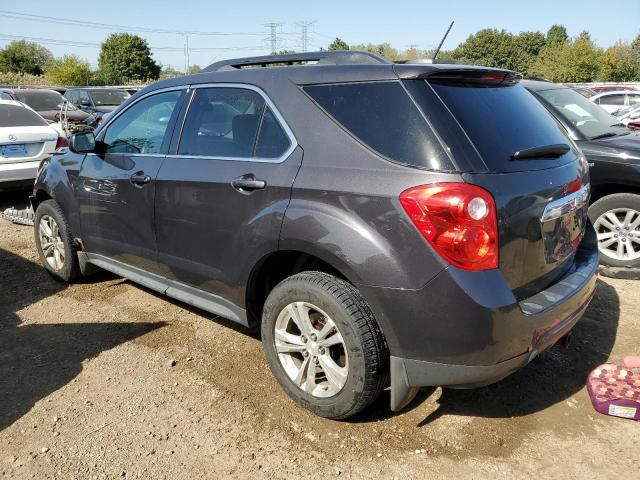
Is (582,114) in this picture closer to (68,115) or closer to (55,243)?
(55,243)

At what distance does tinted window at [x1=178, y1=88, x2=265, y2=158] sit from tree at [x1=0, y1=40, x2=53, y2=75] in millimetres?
78243

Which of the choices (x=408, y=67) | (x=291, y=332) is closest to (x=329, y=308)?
(x=291, y=332)

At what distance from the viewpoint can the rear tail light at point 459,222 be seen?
221 cm

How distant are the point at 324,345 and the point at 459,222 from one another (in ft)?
3.09

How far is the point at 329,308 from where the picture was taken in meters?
2.54

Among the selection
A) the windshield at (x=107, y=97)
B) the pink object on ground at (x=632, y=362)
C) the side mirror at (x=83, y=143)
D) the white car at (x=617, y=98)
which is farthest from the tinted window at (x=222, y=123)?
the windshield at (x=107, y=97)

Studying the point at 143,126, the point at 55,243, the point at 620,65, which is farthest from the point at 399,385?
the point at 620,65

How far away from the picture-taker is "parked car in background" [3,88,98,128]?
14102mm

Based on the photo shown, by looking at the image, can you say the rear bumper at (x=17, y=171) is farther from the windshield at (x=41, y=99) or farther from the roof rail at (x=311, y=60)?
the windshield at (x=41, y=99)

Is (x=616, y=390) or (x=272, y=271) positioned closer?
(x=616, y=390)

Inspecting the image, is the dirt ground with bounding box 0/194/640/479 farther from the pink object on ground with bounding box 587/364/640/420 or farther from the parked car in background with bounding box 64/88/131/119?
the parked car in background with bounding box 64/88/131/119

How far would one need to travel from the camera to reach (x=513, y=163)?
7.92 feet

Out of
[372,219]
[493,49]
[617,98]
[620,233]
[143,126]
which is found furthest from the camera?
[493,49]


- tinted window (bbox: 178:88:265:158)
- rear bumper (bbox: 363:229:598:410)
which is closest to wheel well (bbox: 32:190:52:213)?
tinted window (bbox: 178:88:265:158)
